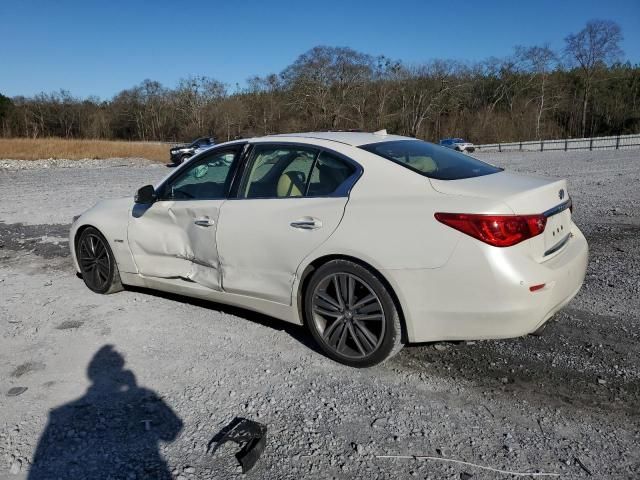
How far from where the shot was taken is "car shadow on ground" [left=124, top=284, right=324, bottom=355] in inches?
157

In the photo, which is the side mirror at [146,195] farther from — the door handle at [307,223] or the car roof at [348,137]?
the door handle at [307,223]

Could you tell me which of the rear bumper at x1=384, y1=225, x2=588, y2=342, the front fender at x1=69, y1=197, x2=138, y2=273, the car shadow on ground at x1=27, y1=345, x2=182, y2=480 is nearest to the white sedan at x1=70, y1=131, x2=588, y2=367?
the rear bumper at x1=384, y1=225, x2=588, y2=342

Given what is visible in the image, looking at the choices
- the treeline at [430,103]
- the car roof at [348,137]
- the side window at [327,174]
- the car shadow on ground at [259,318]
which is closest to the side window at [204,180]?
the car roof at [348,137]

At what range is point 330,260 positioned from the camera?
3.46m

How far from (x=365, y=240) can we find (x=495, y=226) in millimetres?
792

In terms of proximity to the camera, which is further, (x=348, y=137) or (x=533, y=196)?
(x=348, y=137)

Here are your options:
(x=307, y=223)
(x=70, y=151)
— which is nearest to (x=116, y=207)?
(x=307, y=223)

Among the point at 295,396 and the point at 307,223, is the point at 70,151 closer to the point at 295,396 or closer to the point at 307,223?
the point at 307,223

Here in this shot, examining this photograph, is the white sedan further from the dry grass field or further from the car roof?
the dry grass field

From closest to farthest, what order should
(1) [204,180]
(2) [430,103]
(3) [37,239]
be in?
(1) [204,180], (3) [37,239], (2) [430,103]

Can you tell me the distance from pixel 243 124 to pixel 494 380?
3006 inches

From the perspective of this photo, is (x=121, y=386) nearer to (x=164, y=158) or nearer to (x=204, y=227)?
(x=204, y=227)

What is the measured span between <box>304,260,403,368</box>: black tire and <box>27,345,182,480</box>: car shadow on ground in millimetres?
1149

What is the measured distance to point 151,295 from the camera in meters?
5.14
